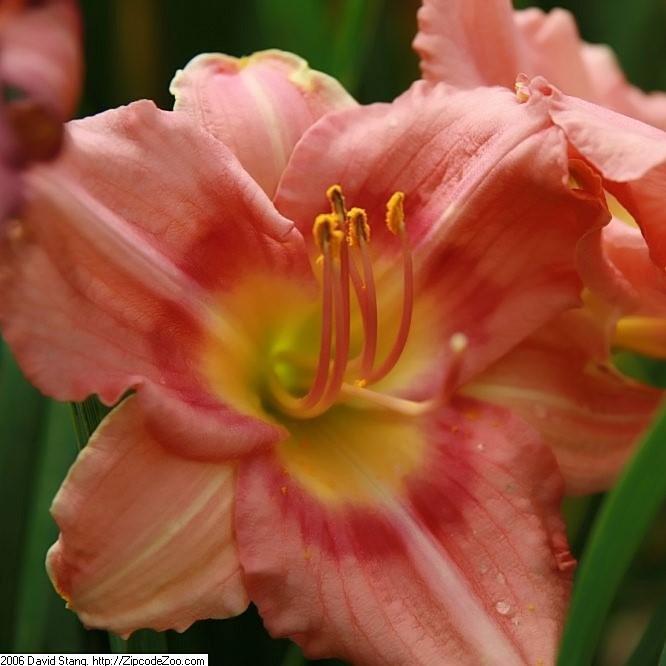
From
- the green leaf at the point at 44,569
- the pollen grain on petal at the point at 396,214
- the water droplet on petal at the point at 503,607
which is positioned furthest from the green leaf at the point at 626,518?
the green leaf at the point at 44,569

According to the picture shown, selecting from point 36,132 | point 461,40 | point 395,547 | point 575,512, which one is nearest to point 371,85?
point 461,40

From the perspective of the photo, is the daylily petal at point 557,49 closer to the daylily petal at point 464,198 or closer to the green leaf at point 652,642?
the daylily petal at point 464,198

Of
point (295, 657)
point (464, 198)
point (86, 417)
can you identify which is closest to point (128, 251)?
point (86, 417)

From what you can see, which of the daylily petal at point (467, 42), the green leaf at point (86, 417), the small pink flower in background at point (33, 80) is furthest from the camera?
the daylily petal at point (467, 42)

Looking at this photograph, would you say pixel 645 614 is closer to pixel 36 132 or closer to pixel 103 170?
pixel 103 170

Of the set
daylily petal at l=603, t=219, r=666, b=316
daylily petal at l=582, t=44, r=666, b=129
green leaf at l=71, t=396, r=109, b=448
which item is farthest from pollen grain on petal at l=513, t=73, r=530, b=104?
green leaf at l=71, t=396, r=109, b=448

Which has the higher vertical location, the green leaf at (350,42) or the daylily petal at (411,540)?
the green leaf at (350,42)
